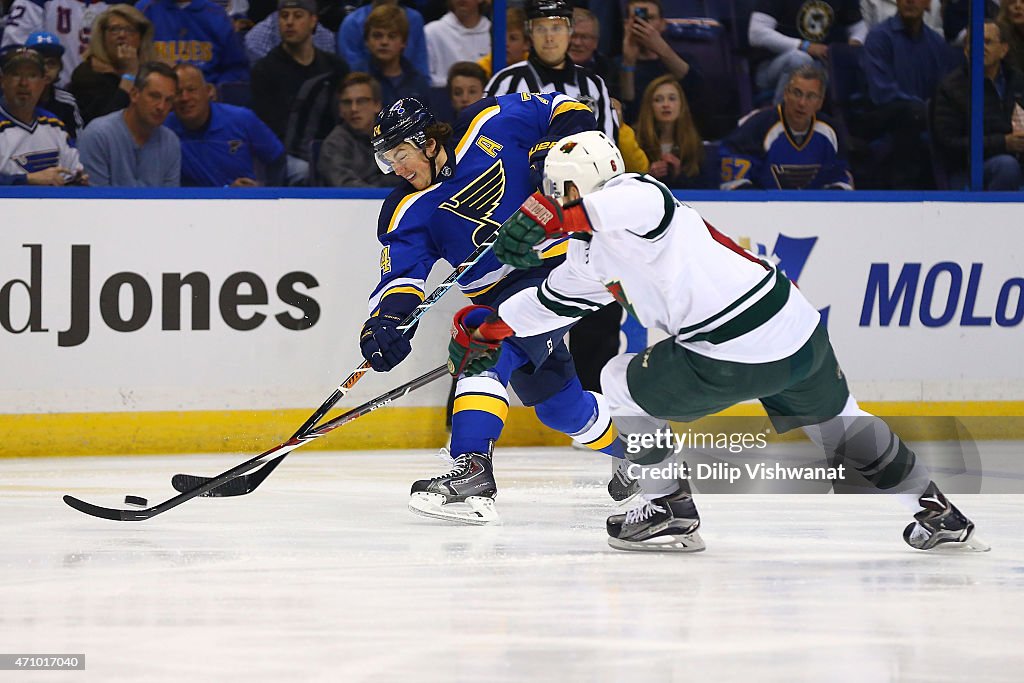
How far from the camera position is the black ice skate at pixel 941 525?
10.1 feet

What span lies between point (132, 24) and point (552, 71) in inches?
58.7

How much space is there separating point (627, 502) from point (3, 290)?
230 cm

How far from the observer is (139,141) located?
5.09 meters

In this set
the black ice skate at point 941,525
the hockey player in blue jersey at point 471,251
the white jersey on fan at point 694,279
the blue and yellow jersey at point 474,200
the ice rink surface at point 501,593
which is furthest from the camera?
the blue and yellow jersey at point 474,200

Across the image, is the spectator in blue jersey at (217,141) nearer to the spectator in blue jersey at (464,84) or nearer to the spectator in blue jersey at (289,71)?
the spectator in blue jersey at (289,71)

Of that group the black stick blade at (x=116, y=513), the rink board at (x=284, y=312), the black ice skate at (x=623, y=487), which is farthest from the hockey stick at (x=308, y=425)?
the rink board at (x=284, y=312)

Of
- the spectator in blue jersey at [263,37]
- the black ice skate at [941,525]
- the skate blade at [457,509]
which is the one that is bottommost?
the skate blade at [457,509]

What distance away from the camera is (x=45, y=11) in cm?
507

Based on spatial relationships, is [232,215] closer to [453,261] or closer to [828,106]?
[453,261]

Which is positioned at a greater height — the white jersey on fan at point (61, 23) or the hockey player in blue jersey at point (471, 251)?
the white jersey on fan at point (61, 23)

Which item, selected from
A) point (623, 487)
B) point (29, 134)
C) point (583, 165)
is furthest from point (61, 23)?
point (583, 165)

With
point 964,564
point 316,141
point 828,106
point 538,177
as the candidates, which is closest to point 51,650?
point 964,564

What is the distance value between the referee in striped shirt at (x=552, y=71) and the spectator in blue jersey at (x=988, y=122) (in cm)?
152

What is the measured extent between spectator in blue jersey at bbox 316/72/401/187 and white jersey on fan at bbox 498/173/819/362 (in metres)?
2.46
